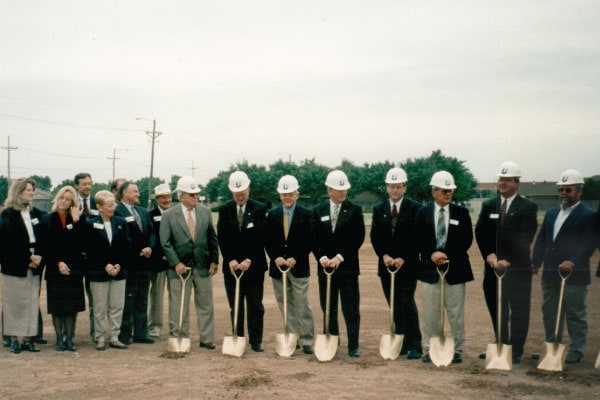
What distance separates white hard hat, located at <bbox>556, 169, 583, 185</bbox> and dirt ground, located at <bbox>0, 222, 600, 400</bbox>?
6.86 ft

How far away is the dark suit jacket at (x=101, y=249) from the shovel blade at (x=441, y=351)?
4.10 metres

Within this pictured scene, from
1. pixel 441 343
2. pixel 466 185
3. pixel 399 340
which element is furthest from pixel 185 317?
pixel 466 185

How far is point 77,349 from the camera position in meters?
7.85

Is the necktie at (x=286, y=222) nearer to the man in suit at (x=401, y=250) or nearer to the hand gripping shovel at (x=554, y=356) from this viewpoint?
the man in suit at (x=401, y=250)

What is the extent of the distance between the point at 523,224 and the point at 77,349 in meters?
5.81

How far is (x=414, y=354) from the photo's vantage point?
736 cm

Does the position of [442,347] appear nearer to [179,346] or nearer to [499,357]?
[499,357]

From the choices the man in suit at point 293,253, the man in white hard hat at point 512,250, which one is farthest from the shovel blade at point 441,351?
the man in suit at point 293,253

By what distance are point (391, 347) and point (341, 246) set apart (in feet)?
4.50

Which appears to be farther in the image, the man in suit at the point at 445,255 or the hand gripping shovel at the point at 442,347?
the man in suit at the point at 445,255

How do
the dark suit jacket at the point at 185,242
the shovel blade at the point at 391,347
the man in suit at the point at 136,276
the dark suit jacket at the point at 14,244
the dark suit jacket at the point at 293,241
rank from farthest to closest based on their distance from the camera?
the man in suit at the point at 136,276 → the dark suit jacket at the point at 185,242 → the dark suit jacket at the point at 293,241 → the dark suit jacket at the point at 14,244 → the shovel blade at the point at 391,347

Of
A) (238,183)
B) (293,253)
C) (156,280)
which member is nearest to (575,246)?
(293,253)

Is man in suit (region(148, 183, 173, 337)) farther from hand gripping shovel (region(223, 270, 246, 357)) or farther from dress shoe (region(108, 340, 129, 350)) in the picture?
hand gripping shovel (region(223, 270, 246, 357))

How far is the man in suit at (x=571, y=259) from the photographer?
7039 mm
